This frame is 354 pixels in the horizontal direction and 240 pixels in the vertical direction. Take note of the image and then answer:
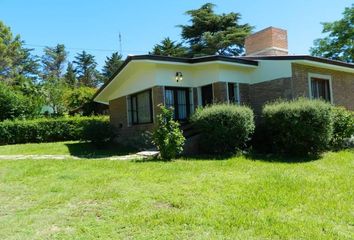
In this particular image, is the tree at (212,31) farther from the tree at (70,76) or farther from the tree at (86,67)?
the tree at (86,67)

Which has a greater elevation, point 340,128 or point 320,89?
point 320,89

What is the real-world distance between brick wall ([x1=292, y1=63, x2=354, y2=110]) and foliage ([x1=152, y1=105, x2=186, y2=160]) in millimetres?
5637

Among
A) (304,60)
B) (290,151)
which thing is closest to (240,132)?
(290,151)

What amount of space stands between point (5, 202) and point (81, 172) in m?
2.40

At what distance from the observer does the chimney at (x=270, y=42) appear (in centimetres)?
1672

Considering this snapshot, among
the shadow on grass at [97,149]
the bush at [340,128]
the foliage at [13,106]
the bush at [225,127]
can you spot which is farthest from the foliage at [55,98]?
the bush at [340,128]

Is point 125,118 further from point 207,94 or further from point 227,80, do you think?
point 227,80

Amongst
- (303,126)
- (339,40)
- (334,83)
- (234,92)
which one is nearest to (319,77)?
(334,83)

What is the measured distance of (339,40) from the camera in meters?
33.8

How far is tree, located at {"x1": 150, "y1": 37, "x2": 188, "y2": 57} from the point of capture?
38.4m

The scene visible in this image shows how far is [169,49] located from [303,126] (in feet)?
100

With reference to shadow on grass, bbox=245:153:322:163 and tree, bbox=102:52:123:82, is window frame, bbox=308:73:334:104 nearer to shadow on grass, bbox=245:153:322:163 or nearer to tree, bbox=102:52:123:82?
shadow on grass, bbox=245:153:322:163

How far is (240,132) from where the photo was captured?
11352mm

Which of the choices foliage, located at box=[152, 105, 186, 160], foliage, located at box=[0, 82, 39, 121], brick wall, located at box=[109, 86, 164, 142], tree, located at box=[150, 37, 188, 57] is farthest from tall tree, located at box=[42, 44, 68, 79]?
foliage, located at box=[152, 105, 186, 160]
